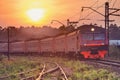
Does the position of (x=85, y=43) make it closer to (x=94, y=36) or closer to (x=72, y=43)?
(x=94, y=36)

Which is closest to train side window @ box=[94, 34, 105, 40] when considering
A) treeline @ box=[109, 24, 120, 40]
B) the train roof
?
the train roof

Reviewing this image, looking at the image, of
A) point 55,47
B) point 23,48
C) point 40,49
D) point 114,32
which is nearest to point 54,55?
point 55,47

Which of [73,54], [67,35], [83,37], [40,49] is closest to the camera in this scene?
[83,37]

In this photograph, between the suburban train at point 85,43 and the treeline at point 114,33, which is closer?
the suburban train at point 85,43

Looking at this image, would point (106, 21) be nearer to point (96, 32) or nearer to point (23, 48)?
point (96, 32)

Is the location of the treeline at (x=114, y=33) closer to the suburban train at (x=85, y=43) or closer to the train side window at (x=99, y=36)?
the suburban train at (x=85, y=43)

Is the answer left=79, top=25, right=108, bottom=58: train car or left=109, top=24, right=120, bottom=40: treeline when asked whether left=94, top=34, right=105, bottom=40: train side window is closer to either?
left=79, top=25, right=108, bottom=58: train car

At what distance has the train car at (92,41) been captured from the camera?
37.6 meters

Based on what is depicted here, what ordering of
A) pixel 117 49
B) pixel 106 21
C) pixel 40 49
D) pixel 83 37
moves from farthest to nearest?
pixel 40 49 → pixel 117 49 → pixel 106 21 → pixel 83 37

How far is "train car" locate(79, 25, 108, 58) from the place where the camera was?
123 ft

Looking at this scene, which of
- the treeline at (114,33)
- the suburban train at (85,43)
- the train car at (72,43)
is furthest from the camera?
the treeline at (114,33)

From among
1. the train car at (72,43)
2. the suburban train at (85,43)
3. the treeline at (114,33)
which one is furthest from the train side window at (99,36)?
the treeline at (114,33)

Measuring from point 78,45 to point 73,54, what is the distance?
10.4ft

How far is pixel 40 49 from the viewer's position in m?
61.4
